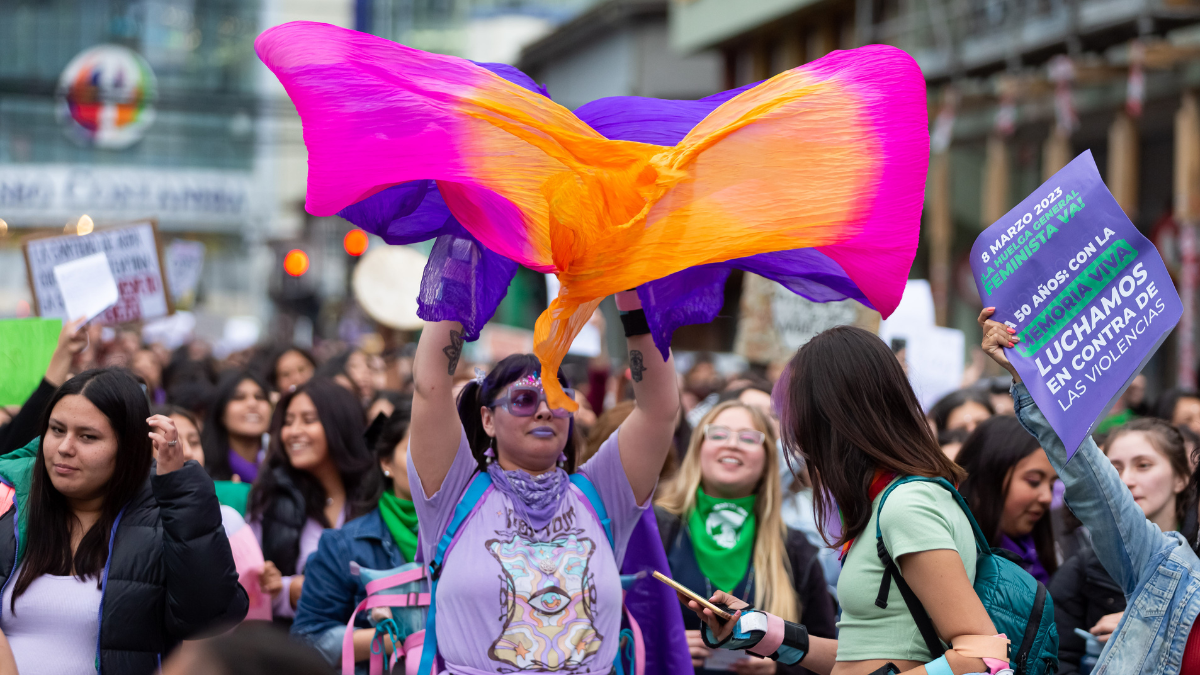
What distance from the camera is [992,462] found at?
4.28m

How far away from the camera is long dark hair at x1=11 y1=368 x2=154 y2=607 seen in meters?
3.40

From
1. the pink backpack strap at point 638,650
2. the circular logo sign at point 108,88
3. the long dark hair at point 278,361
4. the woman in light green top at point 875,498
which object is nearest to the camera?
the woman in light green top at point 875,498

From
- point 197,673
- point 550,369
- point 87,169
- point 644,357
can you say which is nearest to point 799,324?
point 644,357

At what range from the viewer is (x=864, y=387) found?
9.12 feet

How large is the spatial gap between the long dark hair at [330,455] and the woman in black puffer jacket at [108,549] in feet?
5.28

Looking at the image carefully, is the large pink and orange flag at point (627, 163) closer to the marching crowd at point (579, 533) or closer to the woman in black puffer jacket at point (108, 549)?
the marching crowd at point (579, 533)

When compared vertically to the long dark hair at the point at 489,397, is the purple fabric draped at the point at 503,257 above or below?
above

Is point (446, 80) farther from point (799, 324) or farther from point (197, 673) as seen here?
point (799, 324)

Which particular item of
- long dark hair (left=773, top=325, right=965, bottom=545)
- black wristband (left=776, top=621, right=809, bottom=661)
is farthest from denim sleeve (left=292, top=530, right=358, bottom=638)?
long dark hair (left=773, top=325, right=965, bottom=545)

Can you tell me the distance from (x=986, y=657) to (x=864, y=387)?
61cm

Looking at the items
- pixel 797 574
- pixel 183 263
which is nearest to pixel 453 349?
pixel 797 574

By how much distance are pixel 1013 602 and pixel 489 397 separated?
5.15ft

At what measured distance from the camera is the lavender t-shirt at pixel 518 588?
333 centimetres

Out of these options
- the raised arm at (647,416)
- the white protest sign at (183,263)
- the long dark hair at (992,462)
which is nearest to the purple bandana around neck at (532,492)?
the raised arm at (647,416)
